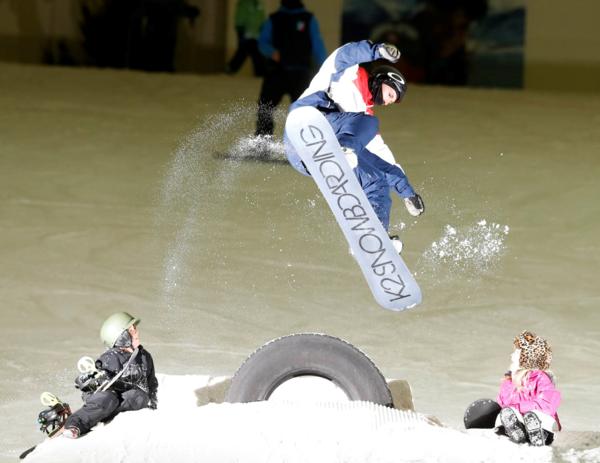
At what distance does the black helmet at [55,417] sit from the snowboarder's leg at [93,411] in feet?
0.38

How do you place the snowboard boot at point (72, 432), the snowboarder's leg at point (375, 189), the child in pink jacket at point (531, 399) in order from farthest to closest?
the snowboarder's leg at point (375, 189)
the child in pink jacket at point (531, 399)
the snowboard boot at point (72, 432)

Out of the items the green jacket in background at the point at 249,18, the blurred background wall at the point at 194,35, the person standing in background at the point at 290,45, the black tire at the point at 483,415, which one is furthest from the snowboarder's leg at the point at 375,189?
the blurred background wall at the point at 194,35

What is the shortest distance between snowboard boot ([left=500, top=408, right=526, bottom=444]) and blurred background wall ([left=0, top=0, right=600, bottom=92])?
547 inches

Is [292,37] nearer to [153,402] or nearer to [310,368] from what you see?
[153,402]

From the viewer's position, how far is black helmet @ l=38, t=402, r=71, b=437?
429 centimetres

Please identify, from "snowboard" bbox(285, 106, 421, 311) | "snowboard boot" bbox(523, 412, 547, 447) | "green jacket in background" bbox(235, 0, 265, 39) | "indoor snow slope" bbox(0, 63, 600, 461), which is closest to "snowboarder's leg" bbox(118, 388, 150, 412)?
"indoor snow slope" bbox(0, 63, 600, 461)

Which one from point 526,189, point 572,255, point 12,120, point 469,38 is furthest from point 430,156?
point 469,38

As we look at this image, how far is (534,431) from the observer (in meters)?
4.24

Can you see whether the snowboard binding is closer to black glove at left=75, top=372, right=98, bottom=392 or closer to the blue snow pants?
black glove at left=75, top=372, right=98, bottom=392

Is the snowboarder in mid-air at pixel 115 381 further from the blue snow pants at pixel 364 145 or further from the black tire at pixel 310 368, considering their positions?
the blue snow pants at pixel 364 145

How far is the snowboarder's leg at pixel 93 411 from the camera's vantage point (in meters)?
4.17

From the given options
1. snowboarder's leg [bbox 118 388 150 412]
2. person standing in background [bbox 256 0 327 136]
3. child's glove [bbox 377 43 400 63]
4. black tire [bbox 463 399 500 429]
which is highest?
child's glove [bbox 377 43 400 63]

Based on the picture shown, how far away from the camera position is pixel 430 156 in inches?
471

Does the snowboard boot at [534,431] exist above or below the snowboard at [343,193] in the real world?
below
